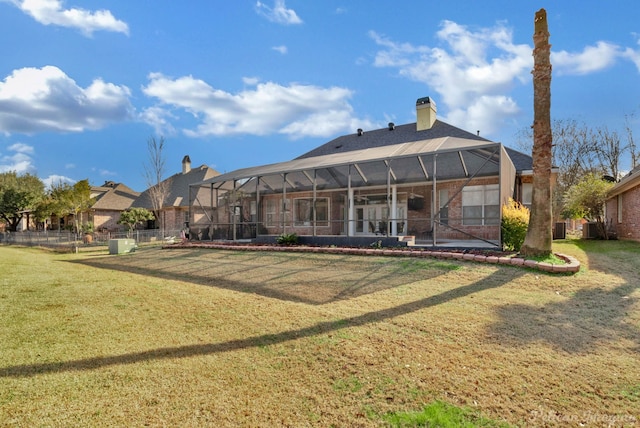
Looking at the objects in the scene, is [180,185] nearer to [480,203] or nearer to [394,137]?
[394,137]

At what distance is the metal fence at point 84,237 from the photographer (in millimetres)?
22234

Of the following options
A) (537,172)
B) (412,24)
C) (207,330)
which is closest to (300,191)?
(412,24)

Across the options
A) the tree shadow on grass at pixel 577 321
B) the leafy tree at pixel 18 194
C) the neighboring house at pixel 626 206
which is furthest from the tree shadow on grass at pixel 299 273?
the leafy tree at pixel 18 194

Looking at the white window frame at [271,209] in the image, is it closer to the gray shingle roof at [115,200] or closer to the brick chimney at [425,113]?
the brick chimney at [425,113]

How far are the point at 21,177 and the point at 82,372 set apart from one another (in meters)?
42.4

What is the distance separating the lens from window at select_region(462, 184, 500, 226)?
14.2 metres

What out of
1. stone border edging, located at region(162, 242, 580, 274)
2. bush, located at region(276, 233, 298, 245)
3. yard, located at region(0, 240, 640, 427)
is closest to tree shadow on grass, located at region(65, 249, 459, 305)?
yard, located at region(0, 240, 640, 427)

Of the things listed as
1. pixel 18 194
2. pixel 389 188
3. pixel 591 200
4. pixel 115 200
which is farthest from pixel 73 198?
pixel 591 200

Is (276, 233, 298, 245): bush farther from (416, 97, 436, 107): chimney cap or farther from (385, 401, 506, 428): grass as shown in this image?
(416, 97, 436, 107): chimney cap

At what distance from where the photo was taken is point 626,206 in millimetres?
15984

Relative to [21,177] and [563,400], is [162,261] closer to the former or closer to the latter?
[563,400]

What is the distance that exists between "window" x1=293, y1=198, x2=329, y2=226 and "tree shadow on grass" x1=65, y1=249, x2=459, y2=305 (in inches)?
280

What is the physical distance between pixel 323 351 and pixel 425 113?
1852 cm

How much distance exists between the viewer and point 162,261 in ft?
40.8
